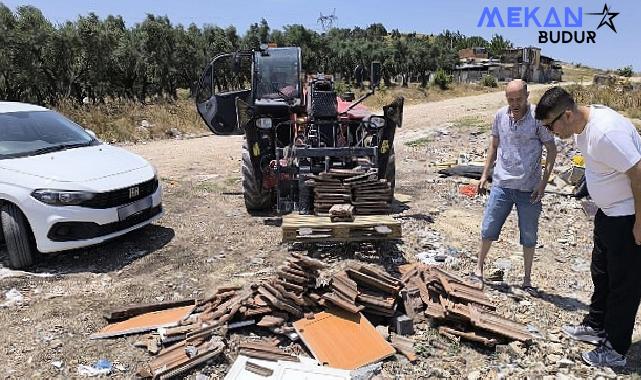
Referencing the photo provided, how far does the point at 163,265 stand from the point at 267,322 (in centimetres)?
200

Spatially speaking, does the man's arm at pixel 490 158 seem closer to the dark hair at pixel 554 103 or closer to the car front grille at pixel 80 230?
the dark hair at pixel 554 103

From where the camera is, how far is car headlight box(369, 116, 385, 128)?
692 centimetres

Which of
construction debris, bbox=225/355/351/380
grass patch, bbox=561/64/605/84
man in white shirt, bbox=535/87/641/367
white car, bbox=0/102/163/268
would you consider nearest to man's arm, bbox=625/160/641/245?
man in white shirt, bbox=535/87/641/367

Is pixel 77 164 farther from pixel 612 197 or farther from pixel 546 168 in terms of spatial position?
pixel 612 197

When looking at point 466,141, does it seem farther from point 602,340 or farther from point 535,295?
point 602,340

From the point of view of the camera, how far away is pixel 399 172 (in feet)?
35.3

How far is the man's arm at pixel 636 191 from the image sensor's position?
10.3 ft

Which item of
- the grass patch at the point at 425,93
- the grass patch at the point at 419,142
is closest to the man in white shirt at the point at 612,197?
the grass patch at the point at 419,142

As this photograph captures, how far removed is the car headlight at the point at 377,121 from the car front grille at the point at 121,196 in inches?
118

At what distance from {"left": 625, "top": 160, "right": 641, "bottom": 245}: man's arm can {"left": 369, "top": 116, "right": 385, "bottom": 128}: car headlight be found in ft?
13.0

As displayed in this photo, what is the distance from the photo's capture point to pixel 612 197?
11.0 ft

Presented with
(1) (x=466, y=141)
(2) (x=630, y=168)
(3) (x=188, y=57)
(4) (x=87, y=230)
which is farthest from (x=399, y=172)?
(3) (x=188, y=57)

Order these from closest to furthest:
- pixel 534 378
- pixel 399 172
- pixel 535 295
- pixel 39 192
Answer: pixel 534 378, pixel 535 295, pixel 39 192, pixel 399 172

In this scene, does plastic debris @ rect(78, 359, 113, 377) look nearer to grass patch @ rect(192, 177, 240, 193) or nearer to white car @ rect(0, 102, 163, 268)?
white car @ rect(0, 102, 163, 268)
